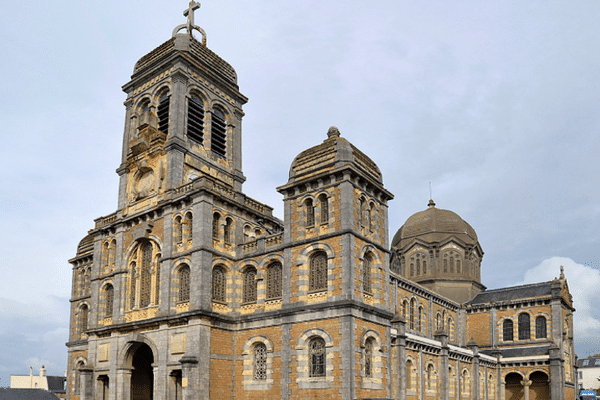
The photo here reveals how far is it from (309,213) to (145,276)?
12.2 meters

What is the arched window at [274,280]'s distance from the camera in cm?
3146

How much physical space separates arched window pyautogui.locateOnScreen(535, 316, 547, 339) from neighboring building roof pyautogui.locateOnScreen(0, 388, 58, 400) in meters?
42.3

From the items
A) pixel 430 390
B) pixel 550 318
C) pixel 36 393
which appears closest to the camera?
pixel 36 393

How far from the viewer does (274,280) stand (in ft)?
104

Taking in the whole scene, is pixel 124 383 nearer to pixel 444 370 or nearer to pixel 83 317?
pixel 83 317

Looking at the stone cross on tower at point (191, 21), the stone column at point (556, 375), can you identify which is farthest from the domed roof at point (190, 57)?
the stone column at point (556, 375)

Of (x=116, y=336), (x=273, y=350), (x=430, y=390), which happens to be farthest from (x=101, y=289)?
(x=430, y=390)

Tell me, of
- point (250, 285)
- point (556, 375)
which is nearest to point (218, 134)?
point (250, 285)

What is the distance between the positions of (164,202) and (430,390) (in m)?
22.8

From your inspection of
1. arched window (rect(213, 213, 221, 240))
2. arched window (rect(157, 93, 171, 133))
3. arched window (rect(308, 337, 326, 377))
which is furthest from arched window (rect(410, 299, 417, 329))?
arched window (rect(157, 93, 171, 133))

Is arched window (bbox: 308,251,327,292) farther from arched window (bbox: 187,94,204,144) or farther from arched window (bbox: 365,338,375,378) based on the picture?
Result: arched window (bbox: 187,94,204,144)

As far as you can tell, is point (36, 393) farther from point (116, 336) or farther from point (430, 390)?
point (430, 390)

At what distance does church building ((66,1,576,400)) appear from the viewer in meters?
28.9

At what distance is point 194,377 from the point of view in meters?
29.6
